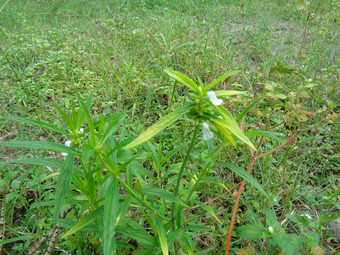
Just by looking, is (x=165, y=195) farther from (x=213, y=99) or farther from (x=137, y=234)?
(x=213, y=99)

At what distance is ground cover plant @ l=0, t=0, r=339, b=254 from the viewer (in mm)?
907

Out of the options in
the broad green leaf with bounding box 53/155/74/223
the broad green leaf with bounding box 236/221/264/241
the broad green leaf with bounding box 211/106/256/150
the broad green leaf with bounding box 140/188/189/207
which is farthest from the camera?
the broad green leaf with bounding box 236/221/264/241

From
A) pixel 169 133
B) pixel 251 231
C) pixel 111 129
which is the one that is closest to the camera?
pixel 111 129

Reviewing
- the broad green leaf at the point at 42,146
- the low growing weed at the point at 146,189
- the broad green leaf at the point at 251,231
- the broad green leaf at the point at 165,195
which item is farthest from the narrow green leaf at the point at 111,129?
the broad green leaf at the point at 251,231

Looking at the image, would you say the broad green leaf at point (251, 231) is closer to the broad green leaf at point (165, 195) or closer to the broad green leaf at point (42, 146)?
the broad green leaf at point (165, 195)

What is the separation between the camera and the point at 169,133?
4.59ft

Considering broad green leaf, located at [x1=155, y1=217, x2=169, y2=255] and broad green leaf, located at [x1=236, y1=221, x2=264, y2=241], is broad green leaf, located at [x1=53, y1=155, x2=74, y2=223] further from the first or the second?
broad green leaf, located at [x1=236, y1=221, x2=264, y2=241]

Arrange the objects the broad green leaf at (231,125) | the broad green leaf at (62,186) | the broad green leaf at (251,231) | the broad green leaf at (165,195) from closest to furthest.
Result: the broad green leaf at (231,125), the broad green leaf at (62,186), the broad green leaf at (165,195), the broad green leaf at (251,231)

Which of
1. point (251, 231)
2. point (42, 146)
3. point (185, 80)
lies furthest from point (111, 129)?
point (251, 231)

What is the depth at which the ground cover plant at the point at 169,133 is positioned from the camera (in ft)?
2.97

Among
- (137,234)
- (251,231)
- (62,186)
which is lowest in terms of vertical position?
(251,231)

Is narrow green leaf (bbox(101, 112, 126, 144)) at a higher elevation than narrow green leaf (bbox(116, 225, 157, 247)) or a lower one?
higher

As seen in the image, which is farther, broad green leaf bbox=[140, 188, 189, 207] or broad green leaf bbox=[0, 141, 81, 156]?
broad green leaf bbox=[140, 188, 189, 207]

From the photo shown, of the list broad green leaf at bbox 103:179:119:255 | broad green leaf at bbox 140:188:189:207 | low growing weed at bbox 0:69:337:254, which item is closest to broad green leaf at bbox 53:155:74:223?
low growing weed at bbox 0:69:337:254
